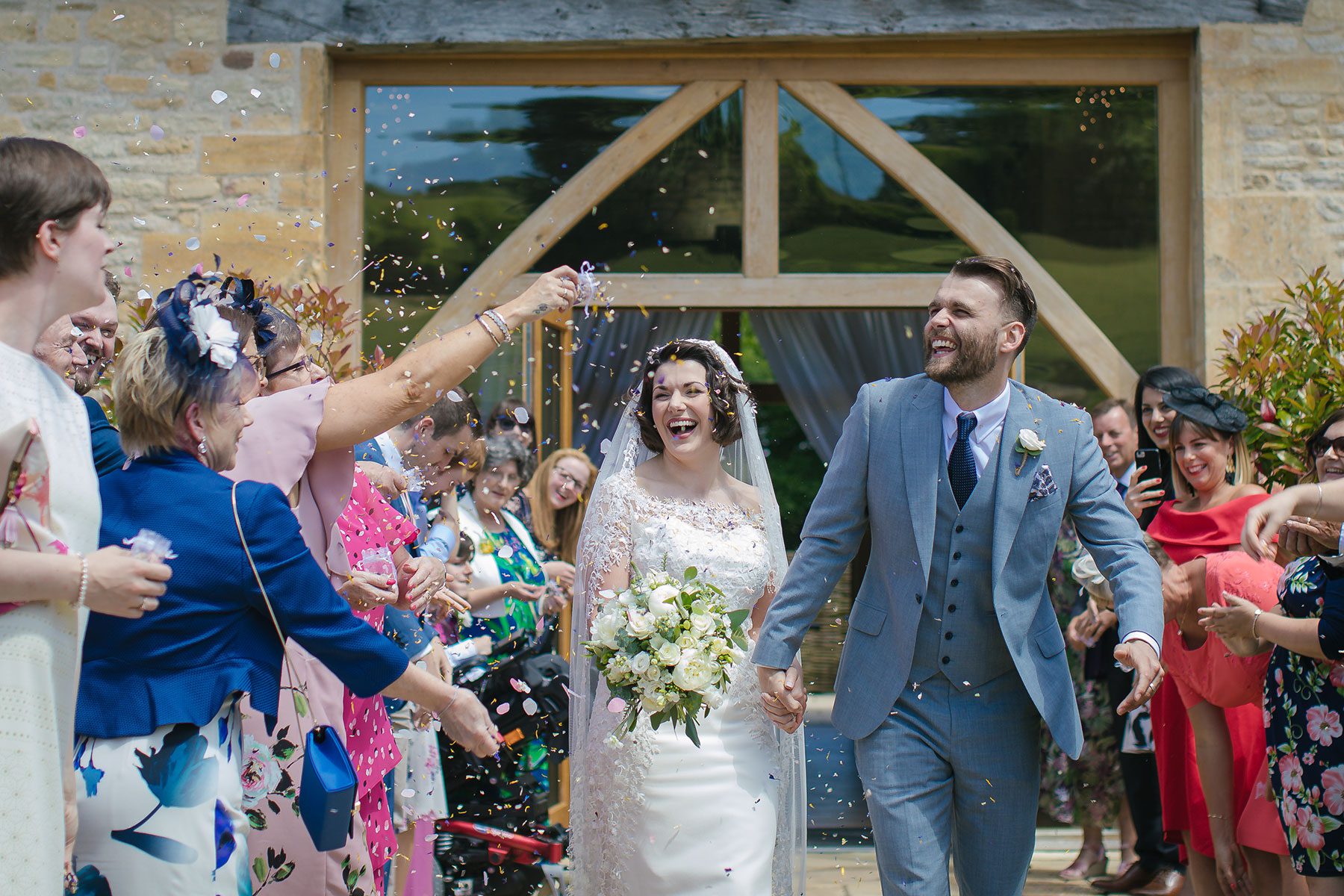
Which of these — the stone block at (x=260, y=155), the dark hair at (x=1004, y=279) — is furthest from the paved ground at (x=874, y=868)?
the stone block at (x=260, y=155)

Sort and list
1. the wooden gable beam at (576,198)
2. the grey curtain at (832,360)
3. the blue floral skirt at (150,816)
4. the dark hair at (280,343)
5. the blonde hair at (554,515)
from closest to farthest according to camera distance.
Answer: the blue floral skirt at (150,816)
the dark hair at (280,343)
the blonde hair at (554,515)
the wooden gable beam at (576,198)
the grey curtain at (832,360)

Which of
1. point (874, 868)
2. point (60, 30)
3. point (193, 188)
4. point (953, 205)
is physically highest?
point (60, 30)

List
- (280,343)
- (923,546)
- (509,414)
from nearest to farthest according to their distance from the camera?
1. (923,546)
2. (280,343)
3. (509,414)

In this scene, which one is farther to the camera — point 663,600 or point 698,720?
point 698,720

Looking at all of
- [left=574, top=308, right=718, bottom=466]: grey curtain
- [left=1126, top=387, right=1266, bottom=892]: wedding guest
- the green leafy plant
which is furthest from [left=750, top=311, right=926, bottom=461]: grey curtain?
[left=1126, top=387, right=1266, bottom=892]: wedding guest

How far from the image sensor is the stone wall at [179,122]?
7.70 metres

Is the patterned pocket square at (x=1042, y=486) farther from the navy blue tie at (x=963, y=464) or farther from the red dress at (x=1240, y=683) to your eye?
the red dress at (x=1240, y=683)

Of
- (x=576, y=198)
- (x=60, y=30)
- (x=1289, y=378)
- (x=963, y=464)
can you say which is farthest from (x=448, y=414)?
(x=60, y=30)

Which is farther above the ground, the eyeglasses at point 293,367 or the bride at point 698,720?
the eyeglasses at point 293,367

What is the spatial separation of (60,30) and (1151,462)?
650cm

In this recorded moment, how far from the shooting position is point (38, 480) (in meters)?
2.49

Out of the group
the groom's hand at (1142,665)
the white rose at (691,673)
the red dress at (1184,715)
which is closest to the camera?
the groom's hand at (1142,665)

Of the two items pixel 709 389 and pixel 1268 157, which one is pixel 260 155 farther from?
pixel 1268 157

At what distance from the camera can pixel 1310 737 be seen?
4.01m
